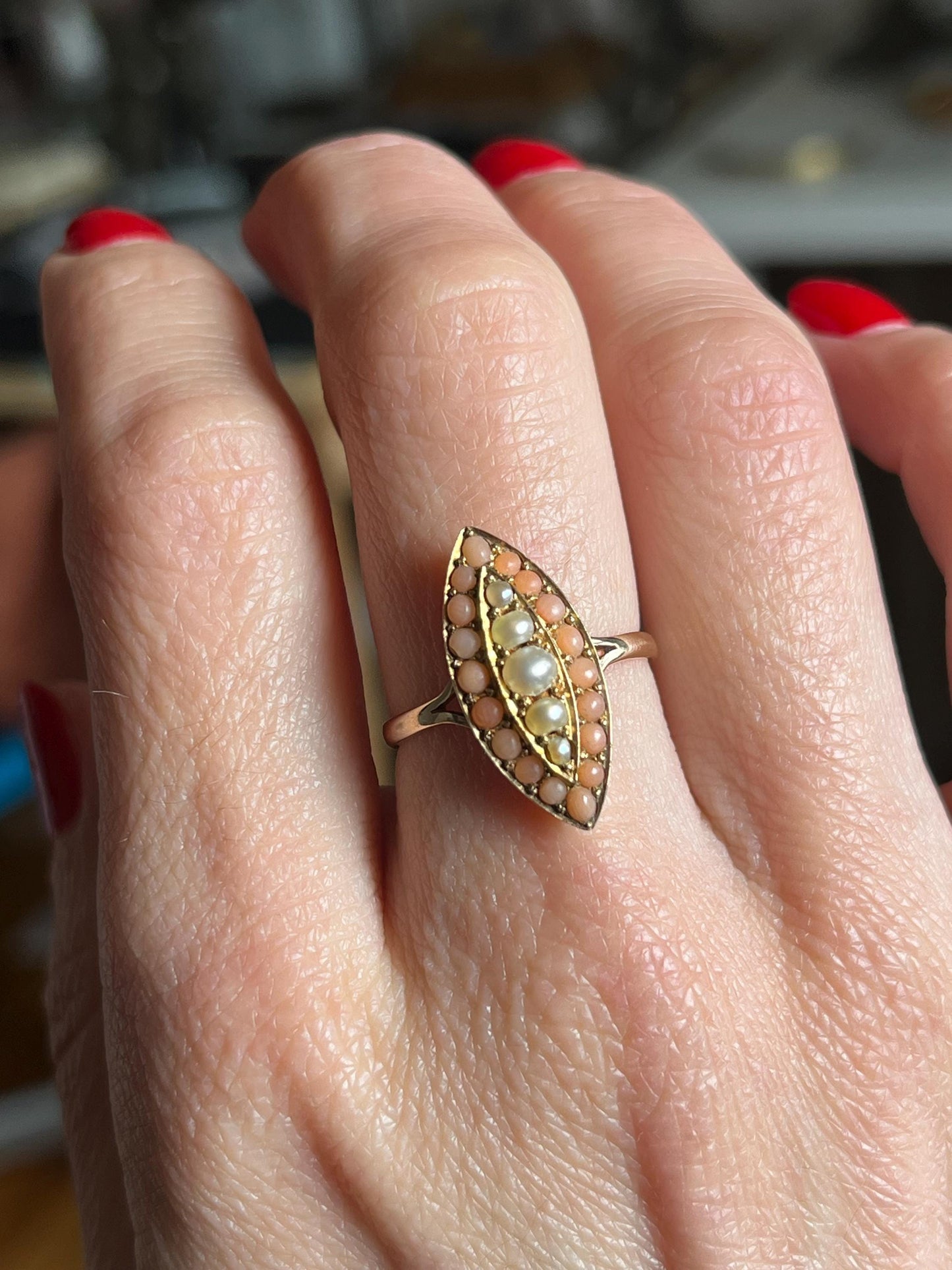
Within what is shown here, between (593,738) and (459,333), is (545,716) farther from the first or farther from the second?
(459,333)

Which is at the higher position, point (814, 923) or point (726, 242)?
point (726, 242)

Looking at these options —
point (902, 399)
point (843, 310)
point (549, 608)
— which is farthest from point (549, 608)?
point (843, 310)

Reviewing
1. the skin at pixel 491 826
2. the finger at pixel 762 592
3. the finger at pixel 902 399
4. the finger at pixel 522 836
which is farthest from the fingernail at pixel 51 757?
the finger at pixel 902 399

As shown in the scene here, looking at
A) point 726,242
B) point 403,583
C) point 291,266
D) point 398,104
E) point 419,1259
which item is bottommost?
point 419,1259

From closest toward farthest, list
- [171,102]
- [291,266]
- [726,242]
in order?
1. [291,266]
2. [726,242]
3. [171,102]

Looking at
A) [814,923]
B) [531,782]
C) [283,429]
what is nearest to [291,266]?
[283,429]

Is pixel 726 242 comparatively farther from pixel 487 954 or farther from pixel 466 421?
pixel 487 954

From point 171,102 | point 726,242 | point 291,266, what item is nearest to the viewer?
point 291,266

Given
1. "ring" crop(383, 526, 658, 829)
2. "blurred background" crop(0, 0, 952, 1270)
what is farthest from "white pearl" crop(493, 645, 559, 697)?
"blurred background" crop(0, 0, 952, 1270)

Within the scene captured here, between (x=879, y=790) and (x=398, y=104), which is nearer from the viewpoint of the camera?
(x=879, y=790)
